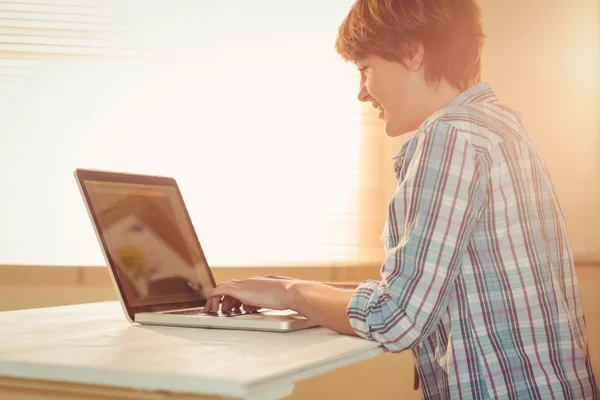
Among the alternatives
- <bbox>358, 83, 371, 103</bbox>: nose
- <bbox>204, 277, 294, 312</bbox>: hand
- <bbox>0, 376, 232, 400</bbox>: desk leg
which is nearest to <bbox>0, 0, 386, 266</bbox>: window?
<bbox>358, 83, 371, 103</bbox>: nose

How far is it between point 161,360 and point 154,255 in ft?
1.77

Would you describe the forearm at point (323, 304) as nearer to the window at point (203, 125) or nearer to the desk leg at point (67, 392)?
the desk leg at point (67, 392)

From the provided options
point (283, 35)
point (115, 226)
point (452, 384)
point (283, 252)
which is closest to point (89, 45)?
point (283, 35)

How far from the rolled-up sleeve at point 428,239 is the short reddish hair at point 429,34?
0.23 m

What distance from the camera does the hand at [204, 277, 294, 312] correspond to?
122 centimetres

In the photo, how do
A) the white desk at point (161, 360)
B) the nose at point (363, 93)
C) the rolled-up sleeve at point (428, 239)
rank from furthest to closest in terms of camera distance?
the nose at point (363, 93) < the rolled-up sleeve at point (428, 239) < the white desk at point (161, 360)

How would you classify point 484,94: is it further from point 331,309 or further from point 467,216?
point 331,309

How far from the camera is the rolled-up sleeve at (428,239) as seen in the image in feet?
3.40

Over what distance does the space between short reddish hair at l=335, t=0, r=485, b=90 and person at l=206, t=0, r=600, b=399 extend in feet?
0.29

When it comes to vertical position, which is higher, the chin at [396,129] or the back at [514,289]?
the chin at [396,129]

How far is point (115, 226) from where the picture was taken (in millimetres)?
1308

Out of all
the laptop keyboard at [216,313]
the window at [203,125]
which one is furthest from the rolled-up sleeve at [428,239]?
the window at [203,125]

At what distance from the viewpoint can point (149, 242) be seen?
4.51 feet

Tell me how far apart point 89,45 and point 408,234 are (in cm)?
176
